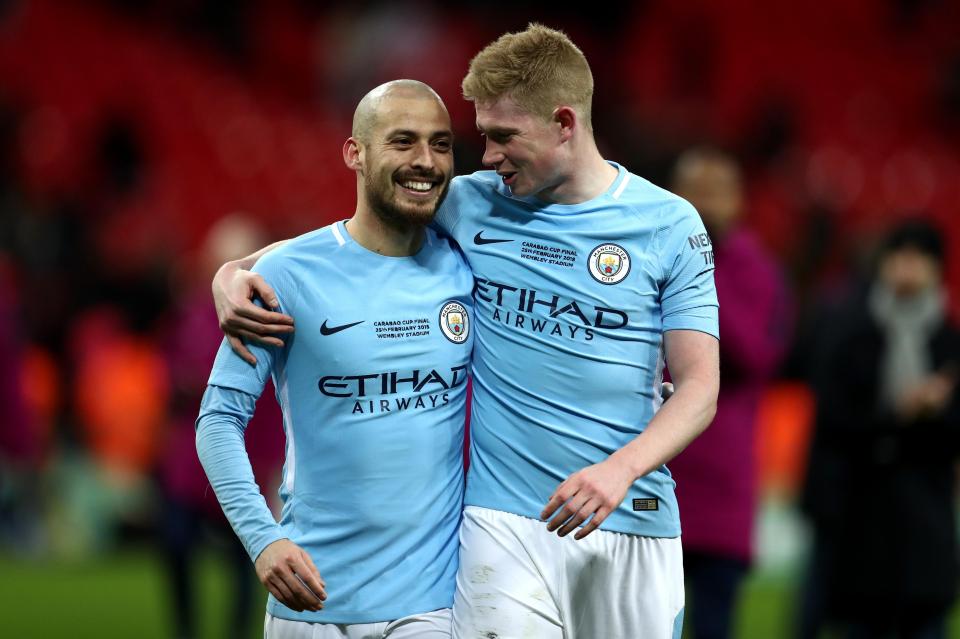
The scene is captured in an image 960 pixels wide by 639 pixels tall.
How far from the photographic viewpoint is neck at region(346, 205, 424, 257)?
12.8ft

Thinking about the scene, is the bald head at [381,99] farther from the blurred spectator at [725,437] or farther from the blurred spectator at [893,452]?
the blurred spectator at [893,452]

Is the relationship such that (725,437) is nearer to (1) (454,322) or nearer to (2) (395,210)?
(1) (454,322)

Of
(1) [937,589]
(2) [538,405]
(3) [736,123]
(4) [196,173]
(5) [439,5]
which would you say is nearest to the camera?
(2) [538,405]

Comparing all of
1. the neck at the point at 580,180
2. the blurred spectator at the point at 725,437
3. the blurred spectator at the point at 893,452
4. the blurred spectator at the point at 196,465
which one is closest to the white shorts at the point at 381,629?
the neck at the point at 580,180

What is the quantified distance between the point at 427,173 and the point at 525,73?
361 mm

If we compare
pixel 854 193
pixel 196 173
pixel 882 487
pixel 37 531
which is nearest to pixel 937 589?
pixel 882 487

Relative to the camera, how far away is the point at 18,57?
14281mm

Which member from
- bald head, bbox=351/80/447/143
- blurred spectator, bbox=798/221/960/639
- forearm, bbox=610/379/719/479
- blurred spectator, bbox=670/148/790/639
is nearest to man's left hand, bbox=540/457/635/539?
forearm, bbox=610/379/719/479

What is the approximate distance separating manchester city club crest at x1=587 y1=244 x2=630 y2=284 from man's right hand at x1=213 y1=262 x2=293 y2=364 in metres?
0.79

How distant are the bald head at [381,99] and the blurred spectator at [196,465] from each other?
159 inches

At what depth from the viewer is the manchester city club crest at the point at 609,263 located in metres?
3.78

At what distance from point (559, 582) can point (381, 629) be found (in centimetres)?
46

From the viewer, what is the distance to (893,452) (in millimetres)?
6281

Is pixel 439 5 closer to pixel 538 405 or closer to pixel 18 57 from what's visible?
pixel 18 57
